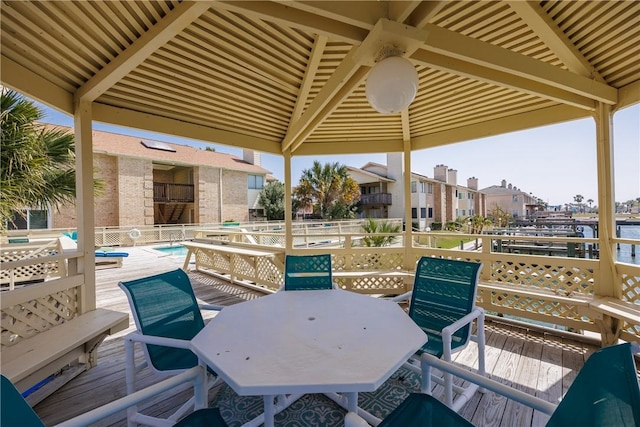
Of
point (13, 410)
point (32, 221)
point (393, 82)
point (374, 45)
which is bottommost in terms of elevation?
point (13, 410)

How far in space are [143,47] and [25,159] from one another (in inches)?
122

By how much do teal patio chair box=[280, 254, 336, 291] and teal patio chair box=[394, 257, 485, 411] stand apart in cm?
85

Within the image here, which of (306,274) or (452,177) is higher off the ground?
(452,177)

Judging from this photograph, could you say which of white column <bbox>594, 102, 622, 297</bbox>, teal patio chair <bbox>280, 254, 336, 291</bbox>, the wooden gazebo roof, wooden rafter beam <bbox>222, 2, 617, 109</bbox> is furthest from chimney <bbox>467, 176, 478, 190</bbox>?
teal patio chair <bbox>280, 254, 336, 291</bbox>

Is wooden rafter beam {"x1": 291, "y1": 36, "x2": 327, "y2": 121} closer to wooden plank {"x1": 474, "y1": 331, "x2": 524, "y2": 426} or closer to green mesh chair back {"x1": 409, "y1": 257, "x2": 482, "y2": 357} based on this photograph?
green mesh chair back {"x1": 409, "y1": 257, "x2": 482, "y2": 357}

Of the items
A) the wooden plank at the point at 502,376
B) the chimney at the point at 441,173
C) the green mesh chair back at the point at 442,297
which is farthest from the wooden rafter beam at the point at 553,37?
the chimney at the point at 441,173

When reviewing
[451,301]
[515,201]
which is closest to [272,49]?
[451,301]

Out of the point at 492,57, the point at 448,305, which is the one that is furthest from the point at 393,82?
the point at 448,305

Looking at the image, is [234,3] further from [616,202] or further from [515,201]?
[515,201]

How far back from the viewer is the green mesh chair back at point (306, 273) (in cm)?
306

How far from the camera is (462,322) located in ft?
6.76

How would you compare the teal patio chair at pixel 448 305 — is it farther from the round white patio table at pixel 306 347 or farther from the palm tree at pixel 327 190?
the palm tree at pixel 327 190

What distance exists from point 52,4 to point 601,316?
571cm

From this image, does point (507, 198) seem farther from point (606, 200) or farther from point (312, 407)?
point (312, 407)
